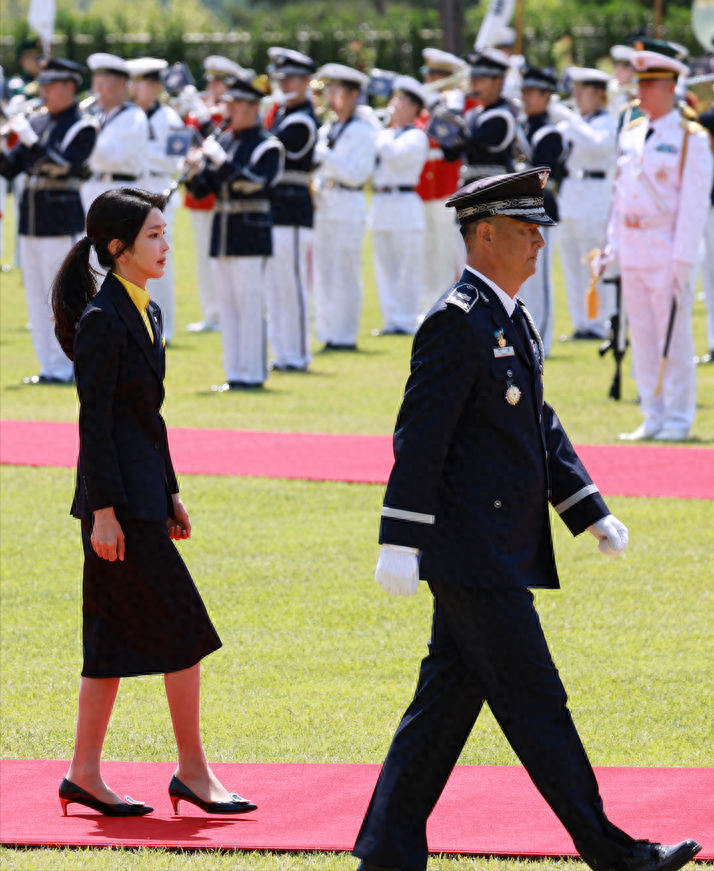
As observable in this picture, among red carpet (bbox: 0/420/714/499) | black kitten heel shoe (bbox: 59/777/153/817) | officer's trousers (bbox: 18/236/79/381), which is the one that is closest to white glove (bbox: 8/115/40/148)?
officer's trousers (bbox: 18/236/79/381)

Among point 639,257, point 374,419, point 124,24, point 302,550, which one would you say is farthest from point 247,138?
point 124,24

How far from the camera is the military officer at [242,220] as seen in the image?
1218 centimetres

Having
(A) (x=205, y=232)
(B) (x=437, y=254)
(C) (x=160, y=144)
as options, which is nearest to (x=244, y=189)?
(C) (x=160, y=144)

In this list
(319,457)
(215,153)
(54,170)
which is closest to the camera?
(319,457)

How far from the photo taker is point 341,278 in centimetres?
1480

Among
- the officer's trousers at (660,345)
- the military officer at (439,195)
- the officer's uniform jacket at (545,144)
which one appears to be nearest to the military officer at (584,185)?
the officer's uniform jacket at (545,144)

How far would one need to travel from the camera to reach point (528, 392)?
407 cm

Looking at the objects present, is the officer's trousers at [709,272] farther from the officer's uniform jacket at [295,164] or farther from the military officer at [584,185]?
the officer's uniform jacket at [295,164]

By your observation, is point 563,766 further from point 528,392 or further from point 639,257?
point 639,257

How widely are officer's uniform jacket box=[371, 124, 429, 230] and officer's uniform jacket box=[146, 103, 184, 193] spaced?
1.76m

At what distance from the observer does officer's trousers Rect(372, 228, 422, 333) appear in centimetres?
1562

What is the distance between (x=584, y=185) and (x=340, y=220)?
2.12m

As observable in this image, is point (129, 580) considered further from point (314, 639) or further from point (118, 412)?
point (314, 639)

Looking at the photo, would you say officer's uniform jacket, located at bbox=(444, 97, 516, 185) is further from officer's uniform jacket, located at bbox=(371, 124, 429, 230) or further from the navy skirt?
the navy skirt
